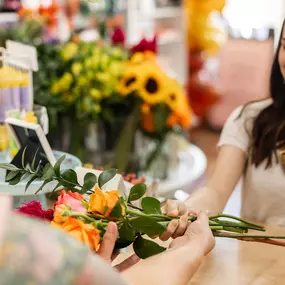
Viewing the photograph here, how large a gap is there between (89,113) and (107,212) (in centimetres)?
128

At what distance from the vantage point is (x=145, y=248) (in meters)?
0.96

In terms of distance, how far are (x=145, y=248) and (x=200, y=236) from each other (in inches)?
3.9

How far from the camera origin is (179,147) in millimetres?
2619

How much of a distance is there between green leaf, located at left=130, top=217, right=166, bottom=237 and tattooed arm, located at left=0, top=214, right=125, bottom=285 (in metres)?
0.31

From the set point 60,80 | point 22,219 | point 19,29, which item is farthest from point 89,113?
point 22,219

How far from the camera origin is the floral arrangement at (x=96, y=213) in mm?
891

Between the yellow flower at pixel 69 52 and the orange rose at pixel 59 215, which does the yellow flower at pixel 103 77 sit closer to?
the yellow flower at pixel 69 52

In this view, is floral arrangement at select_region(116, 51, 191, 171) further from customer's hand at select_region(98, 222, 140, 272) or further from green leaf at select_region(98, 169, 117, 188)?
customer's hand at select_region(98, 222, 140, 272)

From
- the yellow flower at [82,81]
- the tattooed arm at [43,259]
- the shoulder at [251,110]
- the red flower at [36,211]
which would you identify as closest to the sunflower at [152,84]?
the yellow flower at [82,81]

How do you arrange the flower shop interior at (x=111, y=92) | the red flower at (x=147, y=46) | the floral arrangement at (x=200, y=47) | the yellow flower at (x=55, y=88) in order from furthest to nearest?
the floral arrangement at (x=200, y=47) → the red flower at (x=147, y=46) → the yellow flower at (x=55, y=88) → the flower shop interior at (x=111, y=92)

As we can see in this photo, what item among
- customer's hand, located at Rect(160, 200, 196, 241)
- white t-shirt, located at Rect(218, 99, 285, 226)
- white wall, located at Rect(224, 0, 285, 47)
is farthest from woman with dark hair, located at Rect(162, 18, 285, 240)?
white wall, located at Rect(224, 0, 285, 47)

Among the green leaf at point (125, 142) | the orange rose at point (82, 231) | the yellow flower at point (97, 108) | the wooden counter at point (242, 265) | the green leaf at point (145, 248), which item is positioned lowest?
the green leaf at point (125, 142)

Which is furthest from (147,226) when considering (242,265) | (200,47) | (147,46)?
(200,47)

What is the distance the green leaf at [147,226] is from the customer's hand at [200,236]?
3 cm
